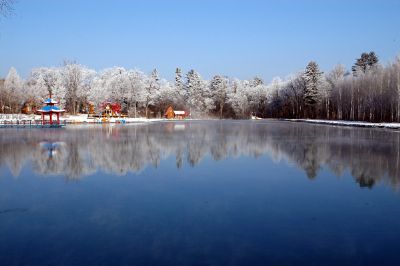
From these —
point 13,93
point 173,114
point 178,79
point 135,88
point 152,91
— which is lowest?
point 173,114

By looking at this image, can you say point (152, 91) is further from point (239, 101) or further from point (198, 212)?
point (198, 212)

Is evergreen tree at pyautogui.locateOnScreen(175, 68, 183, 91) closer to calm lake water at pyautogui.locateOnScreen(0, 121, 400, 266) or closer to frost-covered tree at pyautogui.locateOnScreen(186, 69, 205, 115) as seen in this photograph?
frost-covered tree at pyautogui.locateOnScreen(186, 69, 205, 115)

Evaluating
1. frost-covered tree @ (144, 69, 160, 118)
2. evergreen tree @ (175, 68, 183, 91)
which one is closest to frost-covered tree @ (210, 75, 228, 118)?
evergreen tree @ (175, 68, 183, 91)

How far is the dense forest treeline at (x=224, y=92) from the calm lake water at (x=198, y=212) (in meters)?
46.4

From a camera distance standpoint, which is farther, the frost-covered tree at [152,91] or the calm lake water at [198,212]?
the frost-covered tree at [152,91]

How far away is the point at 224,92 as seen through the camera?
107 meters

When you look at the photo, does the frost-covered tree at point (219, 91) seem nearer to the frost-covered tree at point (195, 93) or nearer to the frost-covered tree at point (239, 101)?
the frost-covered tree at point (239, 101)

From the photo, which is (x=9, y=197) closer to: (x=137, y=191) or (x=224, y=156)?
(x=137, y=191)

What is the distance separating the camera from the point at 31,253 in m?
5.39

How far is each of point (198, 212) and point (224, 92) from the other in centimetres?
10073

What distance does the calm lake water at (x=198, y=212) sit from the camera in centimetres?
536

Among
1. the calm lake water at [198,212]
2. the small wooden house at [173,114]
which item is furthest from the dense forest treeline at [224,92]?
the calm lake water at [198,212]

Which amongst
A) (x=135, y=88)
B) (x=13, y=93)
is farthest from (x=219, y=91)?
(x=13, y=93)

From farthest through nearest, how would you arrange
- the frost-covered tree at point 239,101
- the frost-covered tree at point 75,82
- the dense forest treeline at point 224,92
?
the frost-covered tree at point 239,101, the frost-covered tree at point 75,82, the dense forest treeline at point 224,92
